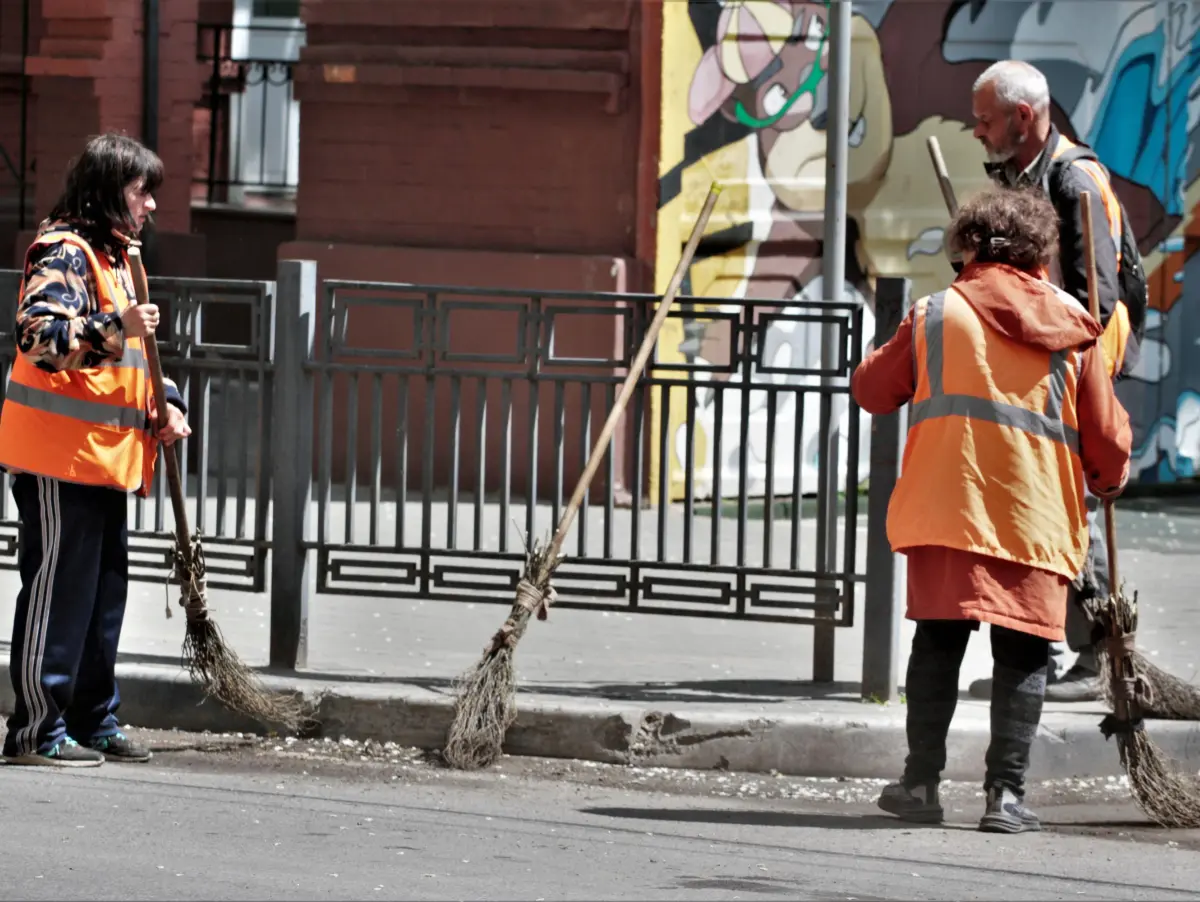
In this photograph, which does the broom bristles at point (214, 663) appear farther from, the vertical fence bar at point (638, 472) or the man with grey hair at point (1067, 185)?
the man with grey hair at point (1067, 185)

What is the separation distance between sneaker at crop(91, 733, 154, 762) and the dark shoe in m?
2.79

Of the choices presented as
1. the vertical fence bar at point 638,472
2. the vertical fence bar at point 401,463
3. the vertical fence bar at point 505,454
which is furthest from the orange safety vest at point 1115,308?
the vertical fence bar at point 401,463

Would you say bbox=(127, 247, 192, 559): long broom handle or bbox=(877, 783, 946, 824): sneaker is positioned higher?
bbox=(127, 247, 192, 559): long broom handle

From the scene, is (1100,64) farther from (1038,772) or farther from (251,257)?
(251,257)

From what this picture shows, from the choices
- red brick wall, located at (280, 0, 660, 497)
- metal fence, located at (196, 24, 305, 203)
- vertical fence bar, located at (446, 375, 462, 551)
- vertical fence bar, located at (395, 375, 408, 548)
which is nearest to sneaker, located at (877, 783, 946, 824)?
vertical fence bar, located at (446, 375, 462, 551)

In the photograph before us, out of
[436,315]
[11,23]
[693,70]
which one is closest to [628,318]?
[436,315]

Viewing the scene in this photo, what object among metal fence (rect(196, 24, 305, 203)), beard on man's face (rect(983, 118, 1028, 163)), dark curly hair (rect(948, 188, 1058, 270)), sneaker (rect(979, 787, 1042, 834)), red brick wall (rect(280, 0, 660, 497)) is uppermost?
metal fence (rect(196, 24, 305, 203))

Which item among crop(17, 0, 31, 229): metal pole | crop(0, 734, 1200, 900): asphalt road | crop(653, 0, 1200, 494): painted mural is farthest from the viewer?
crop(17, 0, 31, 229): metal pole

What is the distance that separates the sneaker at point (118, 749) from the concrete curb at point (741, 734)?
23.5 inches

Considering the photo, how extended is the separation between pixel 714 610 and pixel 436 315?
131cm

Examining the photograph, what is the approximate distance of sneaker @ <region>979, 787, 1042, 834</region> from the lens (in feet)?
18.3

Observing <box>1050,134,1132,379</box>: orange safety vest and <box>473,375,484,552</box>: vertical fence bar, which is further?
<box>473,375,484,552</box>: vertical fence bar

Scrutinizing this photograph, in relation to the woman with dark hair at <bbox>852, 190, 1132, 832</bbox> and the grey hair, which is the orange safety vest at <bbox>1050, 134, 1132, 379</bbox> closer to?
the grey hair

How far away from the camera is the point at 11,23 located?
55.4 feet
